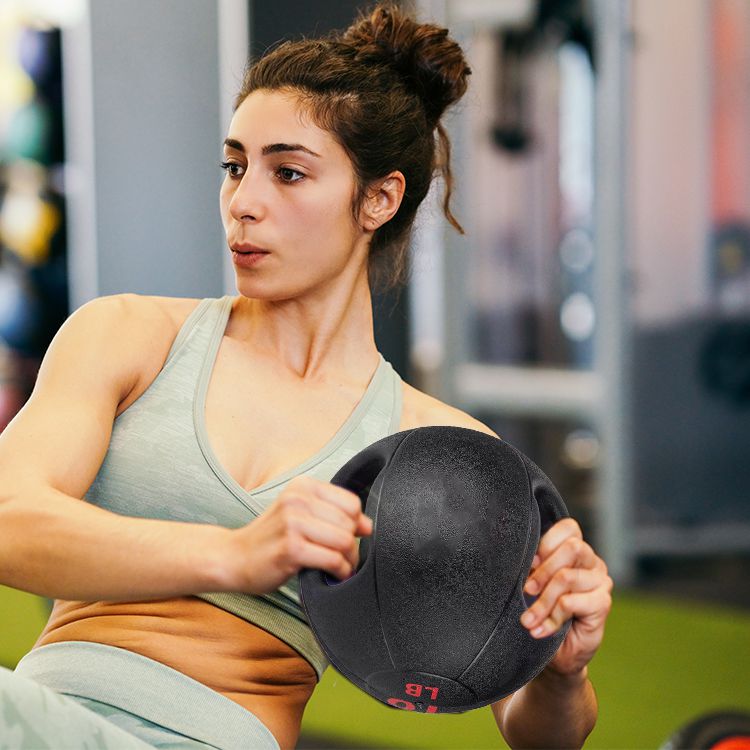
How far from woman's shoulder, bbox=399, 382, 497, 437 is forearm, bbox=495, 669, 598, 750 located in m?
0.31

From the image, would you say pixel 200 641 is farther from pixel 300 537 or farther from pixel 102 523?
pixel 300 537

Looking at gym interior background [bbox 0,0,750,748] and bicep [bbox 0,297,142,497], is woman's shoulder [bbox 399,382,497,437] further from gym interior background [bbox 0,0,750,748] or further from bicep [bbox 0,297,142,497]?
gym interior background [bbox 0,0,750,748]

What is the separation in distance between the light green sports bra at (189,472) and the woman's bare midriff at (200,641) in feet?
0.06

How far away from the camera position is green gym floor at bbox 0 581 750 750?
2617 mm

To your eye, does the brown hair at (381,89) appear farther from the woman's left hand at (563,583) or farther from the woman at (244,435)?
the woman's left hand at (563,583)

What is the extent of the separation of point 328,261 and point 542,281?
3846mm

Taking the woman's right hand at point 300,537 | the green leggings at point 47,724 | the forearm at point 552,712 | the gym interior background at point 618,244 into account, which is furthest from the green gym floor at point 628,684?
the woman's right hand at point 300,537

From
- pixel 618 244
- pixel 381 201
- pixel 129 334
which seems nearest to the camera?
pixel 129 334

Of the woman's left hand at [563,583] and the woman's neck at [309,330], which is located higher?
the woman's neck at [309,330]

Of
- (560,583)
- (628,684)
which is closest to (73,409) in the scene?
(560,583)

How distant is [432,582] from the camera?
3.64ft

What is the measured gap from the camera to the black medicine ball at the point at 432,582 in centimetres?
111

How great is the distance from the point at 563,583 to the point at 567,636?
0.12 meters

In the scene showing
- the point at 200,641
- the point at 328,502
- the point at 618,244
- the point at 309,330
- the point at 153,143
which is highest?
the point at 153,143
